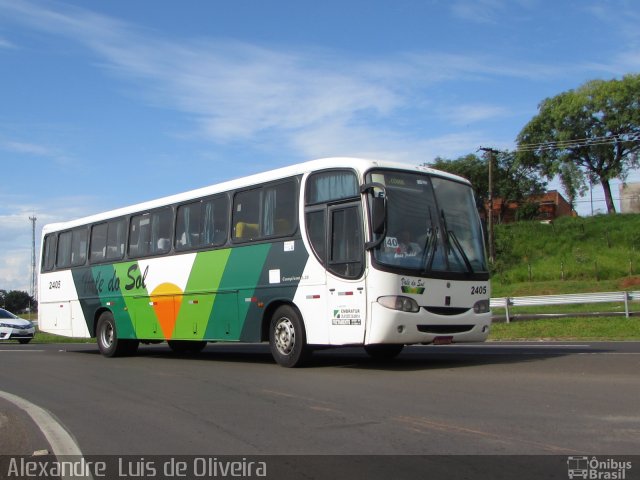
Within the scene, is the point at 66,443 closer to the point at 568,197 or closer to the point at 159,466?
the point at 159,466

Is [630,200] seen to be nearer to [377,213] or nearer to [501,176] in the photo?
[501,176]

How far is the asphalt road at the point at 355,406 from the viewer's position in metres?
6.00

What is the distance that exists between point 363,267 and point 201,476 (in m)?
5.39

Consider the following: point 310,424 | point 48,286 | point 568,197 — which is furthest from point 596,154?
point 310,424

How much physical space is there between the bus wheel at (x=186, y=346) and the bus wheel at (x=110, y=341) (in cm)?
97

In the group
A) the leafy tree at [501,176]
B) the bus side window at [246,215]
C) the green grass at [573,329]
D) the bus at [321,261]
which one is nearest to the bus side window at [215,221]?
the bus at [321,261]

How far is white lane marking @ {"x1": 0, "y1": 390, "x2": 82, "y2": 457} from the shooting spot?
6.21 meters

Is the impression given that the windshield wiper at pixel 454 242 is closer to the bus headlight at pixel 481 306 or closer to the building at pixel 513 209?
the bus headlight at pixel 481 306

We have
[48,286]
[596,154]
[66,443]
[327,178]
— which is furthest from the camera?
[596,154]

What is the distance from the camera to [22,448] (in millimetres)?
6320

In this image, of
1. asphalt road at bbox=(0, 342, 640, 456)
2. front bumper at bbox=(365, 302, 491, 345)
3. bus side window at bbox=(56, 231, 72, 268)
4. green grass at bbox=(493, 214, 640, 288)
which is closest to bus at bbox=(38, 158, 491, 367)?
front bumper at bbox=(365, 302, 491, 345)

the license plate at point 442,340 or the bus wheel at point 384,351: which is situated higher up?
the license plate at point 442,340

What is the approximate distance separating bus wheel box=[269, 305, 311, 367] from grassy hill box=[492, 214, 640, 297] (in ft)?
102

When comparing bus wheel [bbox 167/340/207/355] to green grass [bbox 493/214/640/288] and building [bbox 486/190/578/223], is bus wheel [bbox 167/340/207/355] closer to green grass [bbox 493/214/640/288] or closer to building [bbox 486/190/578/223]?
green grass [bbox 493/214/640/288]
